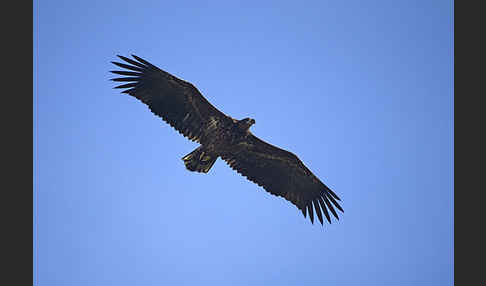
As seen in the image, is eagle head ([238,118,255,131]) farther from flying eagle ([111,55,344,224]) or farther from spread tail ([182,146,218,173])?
spread tail ([182,146,218,173])

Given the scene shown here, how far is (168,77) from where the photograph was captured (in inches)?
556

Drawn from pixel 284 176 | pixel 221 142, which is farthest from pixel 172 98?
pixel 284 176

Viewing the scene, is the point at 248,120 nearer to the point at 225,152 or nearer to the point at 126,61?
the point at 225,152

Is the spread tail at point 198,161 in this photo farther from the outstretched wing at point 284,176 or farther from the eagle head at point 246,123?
the eagle head at point 246,123

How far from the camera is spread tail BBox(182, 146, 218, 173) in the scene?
14391 millimetres

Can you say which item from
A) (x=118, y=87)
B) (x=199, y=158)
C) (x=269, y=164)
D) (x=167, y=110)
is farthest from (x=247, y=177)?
(x=118, y=87)

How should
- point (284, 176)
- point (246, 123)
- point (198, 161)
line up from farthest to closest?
point (284, 176)
point (198, 161)
point (246, 123)

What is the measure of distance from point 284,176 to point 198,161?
2775 millimetres

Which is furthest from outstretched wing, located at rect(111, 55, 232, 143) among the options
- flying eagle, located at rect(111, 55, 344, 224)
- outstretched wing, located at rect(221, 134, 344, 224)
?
outstretched wing, located at rect(221, 134, 344, 224)

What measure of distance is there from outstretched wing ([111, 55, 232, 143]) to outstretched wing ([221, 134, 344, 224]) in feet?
4.19

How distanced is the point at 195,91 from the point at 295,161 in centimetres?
357

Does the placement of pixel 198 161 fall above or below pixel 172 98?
below

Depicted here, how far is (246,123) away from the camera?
14.2 m

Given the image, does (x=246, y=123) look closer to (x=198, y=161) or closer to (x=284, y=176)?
(x=198, y=161)
